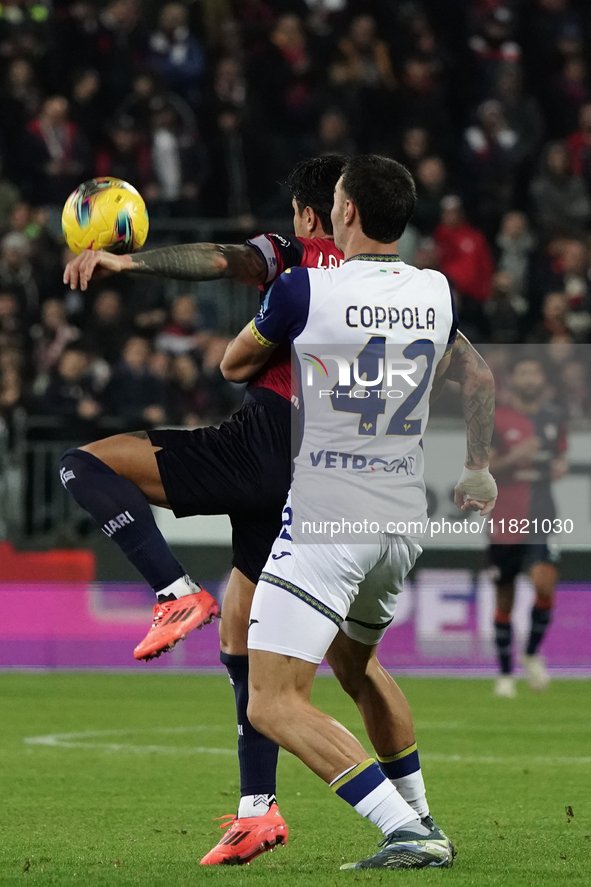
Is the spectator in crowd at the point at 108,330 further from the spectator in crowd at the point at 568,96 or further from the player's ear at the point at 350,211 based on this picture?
the player's ear at the point at 350,211

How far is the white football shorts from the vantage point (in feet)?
14.9

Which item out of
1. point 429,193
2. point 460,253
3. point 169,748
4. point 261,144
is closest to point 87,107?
point 261,144

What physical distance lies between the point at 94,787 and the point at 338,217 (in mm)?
3447

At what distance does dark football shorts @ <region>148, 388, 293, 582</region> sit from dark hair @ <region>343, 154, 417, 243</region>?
2.52 ft

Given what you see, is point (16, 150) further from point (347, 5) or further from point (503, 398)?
A: point (503, 398)

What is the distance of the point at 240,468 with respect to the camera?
499 centimetres

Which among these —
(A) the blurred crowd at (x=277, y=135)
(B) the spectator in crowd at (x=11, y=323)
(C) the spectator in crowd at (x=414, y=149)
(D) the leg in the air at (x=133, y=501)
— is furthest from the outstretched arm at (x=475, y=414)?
(C) the spectator in crowd at (x=414, y=149)

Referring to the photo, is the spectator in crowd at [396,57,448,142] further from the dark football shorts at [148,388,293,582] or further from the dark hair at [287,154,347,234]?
the dark football shorts at [148,388,293,582]

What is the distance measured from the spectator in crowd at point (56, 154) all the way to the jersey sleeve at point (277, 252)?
11.5 m

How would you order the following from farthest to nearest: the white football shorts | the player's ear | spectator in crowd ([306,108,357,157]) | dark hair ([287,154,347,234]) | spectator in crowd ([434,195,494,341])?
spectator in crowd ([306,108,357,157]) → spectator in crowd ([434,195,494,341]) → dark hair ([287,154,347,234]) → the player's ear → the white football shorts

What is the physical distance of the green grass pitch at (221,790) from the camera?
4.81 m

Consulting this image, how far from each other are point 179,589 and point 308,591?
512mm

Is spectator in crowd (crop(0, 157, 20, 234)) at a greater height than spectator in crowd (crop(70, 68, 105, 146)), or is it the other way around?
spectator in crowd (crop(70, 68, 105, 146))

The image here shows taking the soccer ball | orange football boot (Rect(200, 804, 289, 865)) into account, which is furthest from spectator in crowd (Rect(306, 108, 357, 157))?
orange football boot (Rect(200, 804, 289, 865))
